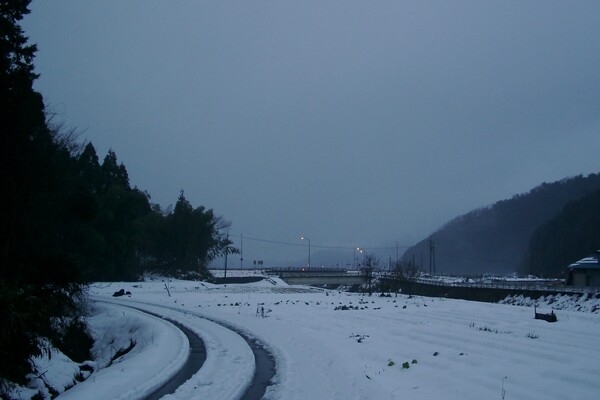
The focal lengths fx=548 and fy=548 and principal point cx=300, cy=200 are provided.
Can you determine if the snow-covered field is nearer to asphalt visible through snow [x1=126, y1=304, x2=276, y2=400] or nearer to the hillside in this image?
asphalt visible through snow [x1=126, y1=304, x2=276, y2=400]

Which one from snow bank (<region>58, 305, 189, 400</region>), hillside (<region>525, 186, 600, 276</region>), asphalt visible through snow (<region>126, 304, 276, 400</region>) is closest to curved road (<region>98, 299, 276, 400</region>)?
asphalt visible through snow (<region>126, 304, 276, 400</region>)

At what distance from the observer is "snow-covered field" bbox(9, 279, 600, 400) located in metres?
10.6

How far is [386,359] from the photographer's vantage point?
14352 mm

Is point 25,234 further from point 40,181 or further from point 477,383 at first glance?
point 477,383

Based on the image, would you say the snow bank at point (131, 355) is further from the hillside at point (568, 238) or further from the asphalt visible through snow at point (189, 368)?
the hillside at point (568, 238)

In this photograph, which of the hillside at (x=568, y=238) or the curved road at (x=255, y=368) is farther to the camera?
the hillside at (x=568, y=238)

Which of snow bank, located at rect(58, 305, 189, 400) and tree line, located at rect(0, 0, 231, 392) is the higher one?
tree line, located at rect(0, 0, 231, 392)

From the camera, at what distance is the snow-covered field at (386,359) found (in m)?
10.6

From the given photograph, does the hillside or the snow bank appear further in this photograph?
the hillside

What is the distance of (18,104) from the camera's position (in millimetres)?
16562

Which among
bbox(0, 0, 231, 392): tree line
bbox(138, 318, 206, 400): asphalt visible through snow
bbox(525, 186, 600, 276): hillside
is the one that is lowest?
bbox(138, 318, 206, 400): asphalt visible through snow

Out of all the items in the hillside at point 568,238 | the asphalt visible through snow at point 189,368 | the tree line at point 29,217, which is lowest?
the asphalt visible through snow at point 189,368

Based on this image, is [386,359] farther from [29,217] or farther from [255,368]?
[29,217]

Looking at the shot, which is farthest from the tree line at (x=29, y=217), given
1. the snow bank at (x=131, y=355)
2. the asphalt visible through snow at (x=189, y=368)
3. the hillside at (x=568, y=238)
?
the hillside at (x=568, y=238)
